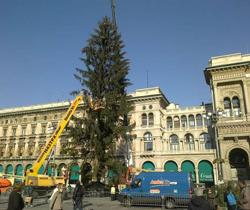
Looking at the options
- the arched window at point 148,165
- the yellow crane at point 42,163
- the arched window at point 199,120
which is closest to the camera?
the yellow crane at point 42,163

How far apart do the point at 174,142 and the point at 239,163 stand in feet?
35.5

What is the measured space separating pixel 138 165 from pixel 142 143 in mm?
3690

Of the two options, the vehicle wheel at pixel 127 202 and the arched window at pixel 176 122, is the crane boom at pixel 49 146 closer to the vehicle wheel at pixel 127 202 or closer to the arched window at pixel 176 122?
the vehicle wheel at pixel 127 202

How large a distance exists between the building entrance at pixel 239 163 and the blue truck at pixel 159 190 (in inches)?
816


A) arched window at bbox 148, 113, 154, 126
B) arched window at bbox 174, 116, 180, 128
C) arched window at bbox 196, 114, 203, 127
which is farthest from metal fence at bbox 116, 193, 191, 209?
arched window at bbox 174, 116, 180, 128

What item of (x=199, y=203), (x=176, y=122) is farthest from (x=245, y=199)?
(x=176, y=122)

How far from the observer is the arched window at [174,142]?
149ft

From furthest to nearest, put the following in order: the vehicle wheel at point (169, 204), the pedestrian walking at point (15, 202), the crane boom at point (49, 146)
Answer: the crane boom at point (49, 146), the vehicle wheel at point (169, 204), the pedestrian walking at point (15, 202)

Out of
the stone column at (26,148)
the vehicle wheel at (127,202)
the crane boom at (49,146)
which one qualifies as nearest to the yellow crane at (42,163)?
the crane boom at (49,146)

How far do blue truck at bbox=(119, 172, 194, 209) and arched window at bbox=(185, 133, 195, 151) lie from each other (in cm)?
2476

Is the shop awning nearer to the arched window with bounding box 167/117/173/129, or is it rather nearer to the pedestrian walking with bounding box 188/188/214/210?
the arched window with bounding box 167/117/173/129

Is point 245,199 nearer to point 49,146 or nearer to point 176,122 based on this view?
point 49,146

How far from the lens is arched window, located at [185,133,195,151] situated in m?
44.5

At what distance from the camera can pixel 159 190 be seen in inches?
803
